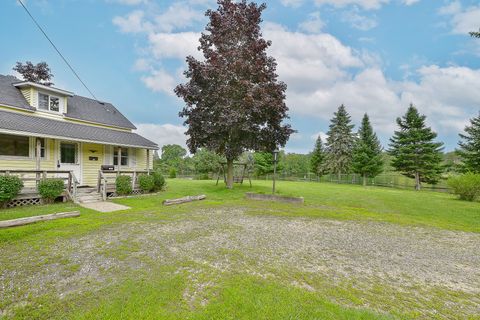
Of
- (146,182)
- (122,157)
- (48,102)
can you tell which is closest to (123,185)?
(146,182)

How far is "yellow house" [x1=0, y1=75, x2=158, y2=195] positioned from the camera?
10.3m

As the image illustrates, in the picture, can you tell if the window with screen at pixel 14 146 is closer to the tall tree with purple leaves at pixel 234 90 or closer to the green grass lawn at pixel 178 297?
the green grass lawn at pixel 178 297

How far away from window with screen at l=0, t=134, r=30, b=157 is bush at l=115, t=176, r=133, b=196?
3.94 meters

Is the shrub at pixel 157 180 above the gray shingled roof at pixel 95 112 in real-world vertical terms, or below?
below

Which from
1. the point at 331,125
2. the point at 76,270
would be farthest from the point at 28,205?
the point at 331,125

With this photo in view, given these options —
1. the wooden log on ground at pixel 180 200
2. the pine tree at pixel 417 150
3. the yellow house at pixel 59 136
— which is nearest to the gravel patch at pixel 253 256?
the wooden log on ground at pixel 180 200

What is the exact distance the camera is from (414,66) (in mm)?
15734

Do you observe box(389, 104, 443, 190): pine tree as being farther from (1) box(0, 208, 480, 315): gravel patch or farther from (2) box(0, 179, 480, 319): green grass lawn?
(2) box(0, 179, 480, 319): green grass lawn

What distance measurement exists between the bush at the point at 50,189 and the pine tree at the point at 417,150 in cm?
3381

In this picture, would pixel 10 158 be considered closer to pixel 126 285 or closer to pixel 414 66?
pixel 126 285

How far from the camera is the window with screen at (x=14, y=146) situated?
33.4ft

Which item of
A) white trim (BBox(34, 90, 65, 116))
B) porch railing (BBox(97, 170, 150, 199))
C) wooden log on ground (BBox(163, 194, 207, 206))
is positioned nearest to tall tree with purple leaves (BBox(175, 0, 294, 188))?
wooden log on ground (BBox(163, 194, 207, 206))

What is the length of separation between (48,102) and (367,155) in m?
33.1

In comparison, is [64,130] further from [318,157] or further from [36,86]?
[318,157]
